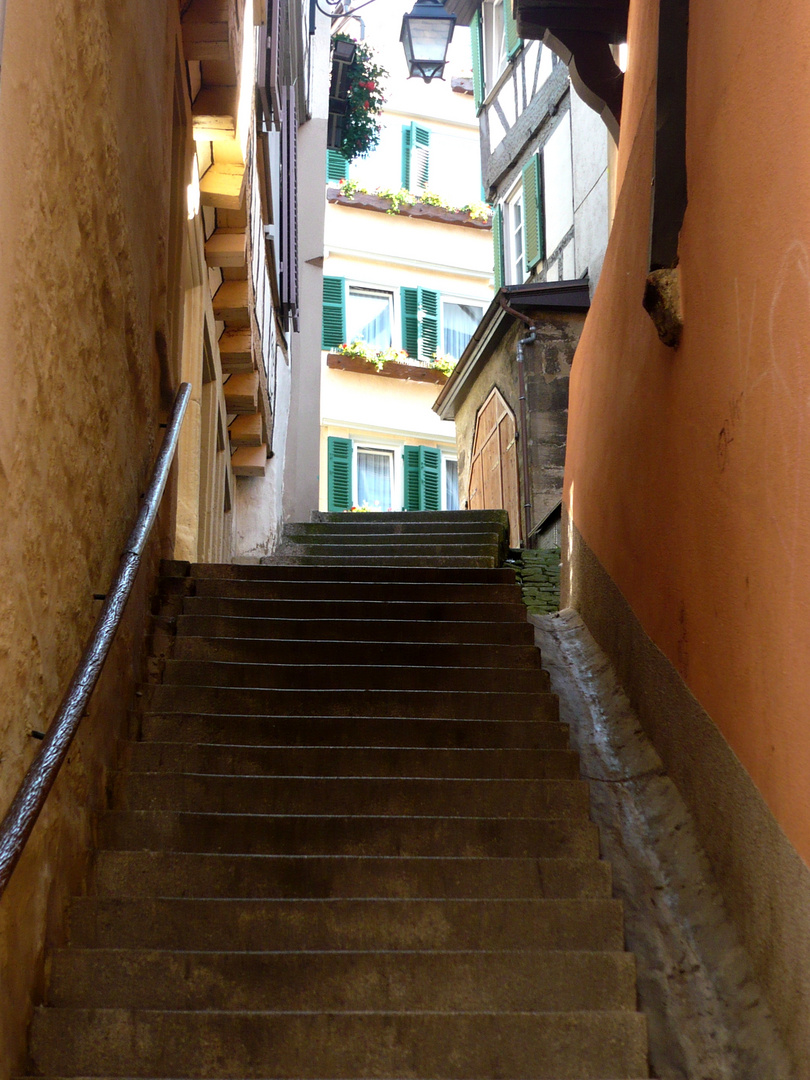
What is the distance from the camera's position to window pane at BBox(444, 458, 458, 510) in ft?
53.9

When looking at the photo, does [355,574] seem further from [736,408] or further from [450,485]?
[450,485]

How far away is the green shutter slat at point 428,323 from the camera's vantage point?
16125 millimetres

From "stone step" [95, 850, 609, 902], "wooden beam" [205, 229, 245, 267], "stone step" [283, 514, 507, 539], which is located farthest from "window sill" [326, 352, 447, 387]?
"stone step" [95, 850, 609, 902]

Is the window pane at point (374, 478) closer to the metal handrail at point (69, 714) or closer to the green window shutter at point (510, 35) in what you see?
the green window shutter at point (510, 35)

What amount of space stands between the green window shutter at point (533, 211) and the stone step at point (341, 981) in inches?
398

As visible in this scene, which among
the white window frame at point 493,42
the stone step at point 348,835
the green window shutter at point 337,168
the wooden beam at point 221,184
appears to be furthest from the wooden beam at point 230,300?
the green window shutter at point 337,168

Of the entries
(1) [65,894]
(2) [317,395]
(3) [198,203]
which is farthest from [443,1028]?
(2) [317,395]

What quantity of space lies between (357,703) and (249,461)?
5042 mm

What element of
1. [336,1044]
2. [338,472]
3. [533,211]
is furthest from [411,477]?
[336,1044]

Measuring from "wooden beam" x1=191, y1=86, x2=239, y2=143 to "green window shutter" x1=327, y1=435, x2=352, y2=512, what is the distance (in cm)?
982

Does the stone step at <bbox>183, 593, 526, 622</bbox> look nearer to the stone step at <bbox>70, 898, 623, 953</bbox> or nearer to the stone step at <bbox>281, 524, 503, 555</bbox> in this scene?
the stone step at <bbox>70, 898, 623, 953</bbox>

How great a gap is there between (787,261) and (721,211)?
69cm

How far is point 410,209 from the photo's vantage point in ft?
54.9

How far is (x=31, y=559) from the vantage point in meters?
2.56
